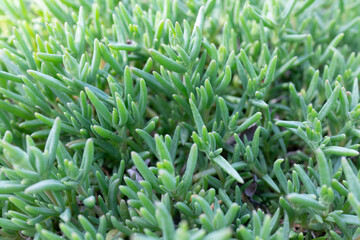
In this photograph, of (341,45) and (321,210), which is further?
(341,45)

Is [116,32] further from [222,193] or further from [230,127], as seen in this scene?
[222,193]

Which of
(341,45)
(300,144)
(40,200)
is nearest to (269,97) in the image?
(300,144)

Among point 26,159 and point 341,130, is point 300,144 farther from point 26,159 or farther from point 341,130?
point 26,159

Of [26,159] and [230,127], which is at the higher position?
[26,159]

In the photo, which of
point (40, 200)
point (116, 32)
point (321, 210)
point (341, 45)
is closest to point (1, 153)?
point (40, 200)

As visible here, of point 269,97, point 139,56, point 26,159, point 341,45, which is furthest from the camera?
point 341,45

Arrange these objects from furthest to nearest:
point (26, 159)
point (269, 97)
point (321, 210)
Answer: point (269, 97) → point (321, 210) → point (26, 159)

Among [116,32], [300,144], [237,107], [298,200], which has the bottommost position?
[300,144]
